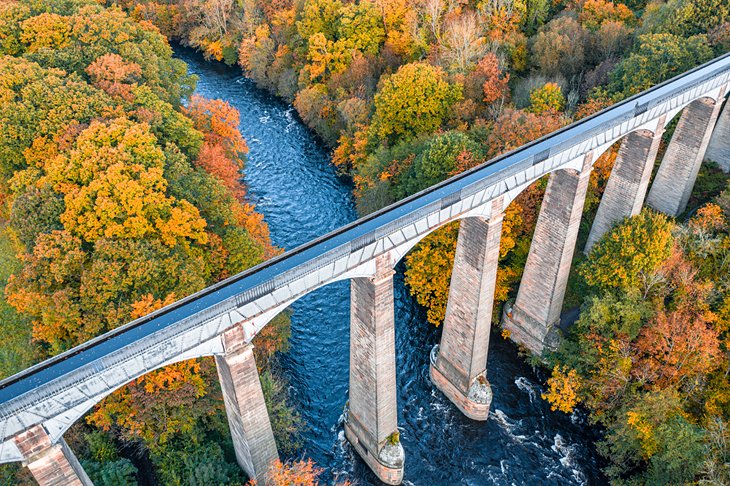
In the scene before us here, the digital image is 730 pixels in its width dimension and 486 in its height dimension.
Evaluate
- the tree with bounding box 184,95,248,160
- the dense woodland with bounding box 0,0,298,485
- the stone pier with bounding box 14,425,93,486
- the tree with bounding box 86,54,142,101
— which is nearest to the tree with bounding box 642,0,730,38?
the tree with bounding box 184,95,248,160

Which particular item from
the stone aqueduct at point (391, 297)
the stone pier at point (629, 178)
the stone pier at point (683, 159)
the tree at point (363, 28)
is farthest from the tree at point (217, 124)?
the stone pier at point (683, 159)

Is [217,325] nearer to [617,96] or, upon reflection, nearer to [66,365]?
[66,365]

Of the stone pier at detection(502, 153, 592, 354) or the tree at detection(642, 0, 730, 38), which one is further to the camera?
the tree at detection(642, 0, 730, 38)

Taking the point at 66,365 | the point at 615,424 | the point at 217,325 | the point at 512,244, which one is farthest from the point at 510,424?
the point at 66,365

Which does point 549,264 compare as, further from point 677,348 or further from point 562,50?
point 562,50

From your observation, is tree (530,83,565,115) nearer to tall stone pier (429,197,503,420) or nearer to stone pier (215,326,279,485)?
tall stone pier (429,197,503,420)
